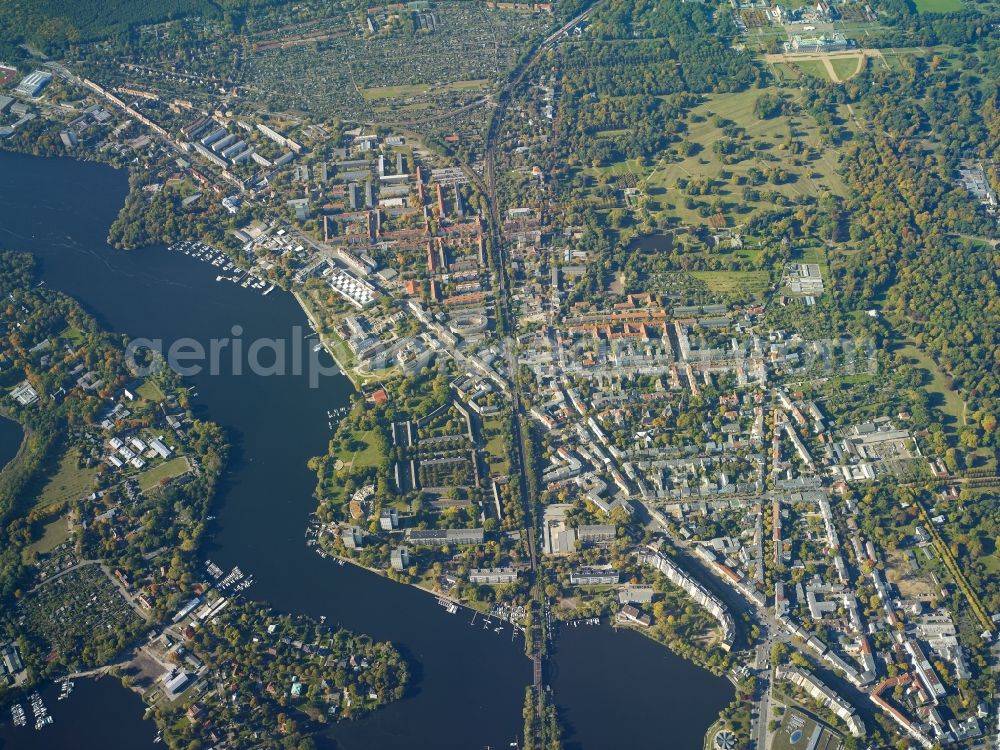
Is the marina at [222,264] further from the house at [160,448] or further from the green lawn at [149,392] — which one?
the house at [160,448]

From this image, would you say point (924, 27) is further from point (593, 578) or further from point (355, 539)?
point (355, 539)

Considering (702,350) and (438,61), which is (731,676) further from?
(438,61)

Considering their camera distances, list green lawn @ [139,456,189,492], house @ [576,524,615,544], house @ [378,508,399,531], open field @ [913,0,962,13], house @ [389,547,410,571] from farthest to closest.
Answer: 1. open field @ [913,0,962,13]
2. green lawn @ [139,456,189,492]
3. house @ [378,508,399,531]
4. house @ [576,524,615,544]
5. house @ [389,547,410,571]

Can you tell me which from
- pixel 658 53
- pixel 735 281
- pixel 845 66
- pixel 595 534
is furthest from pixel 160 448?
pixel 845 66

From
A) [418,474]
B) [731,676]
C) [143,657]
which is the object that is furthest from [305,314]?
[731,676]

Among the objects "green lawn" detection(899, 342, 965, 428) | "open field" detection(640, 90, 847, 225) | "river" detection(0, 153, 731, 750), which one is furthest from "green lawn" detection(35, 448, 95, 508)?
"green lawn" detection(899, 342, 965, 428)

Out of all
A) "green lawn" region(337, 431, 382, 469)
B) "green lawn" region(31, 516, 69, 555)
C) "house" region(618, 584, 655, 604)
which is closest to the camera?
"house" region(618, 584, 655, 604)

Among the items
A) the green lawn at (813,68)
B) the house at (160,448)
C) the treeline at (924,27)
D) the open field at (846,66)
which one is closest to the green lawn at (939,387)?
the green lawn at (813,68)

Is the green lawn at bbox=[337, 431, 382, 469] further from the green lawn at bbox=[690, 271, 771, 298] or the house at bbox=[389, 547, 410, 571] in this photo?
the green lawn at bbox=[690, 271, 771, 298]
